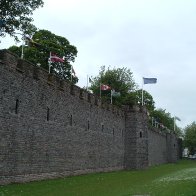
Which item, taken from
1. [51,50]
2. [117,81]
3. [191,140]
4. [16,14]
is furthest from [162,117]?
[16,14]

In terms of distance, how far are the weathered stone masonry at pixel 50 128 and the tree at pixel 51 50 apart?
1241 centimetres

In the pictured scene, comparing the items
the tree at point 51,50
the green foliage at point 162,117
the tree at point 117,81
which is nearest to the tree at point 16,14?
the tree at point 51,50

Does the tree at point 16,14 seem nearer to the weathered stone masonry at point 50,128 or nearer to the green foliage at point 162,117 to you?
the weathered stone masonry at point 50,128

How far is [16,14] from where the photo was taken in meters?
25.2

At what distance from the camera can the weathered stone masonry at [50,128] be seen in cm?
1964

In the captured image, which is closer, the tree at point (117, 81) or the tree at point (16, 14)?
the tree at point (16, 14)

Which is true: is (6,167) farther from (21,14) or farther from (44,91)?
(21,14)

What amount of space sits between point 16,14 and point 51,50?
21.6m

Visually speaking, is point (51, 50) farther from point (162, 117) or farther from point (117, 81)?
point (162, 117)

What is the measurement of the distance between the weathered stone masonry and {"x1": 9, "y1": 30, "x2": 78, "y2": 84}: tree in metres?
12.4

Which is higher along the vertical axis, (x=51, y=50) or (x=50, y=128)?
(x=51, y=50)

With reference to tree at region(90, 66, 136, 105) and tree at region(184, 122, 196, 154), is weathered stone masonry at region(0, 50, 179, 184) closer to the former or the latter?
tree at region(90, 66, 136, 105)

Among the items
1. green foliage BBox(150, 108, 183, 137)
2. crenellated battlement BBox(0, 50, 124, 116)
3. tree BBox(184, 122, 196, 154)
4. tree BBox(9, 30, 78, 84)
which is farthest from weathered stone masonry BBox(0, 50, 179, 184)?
tree BBox(184, 122, 196, 154)

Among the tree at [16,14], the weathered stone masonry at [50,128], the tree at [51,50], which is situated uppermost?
the tree at [51,50]
